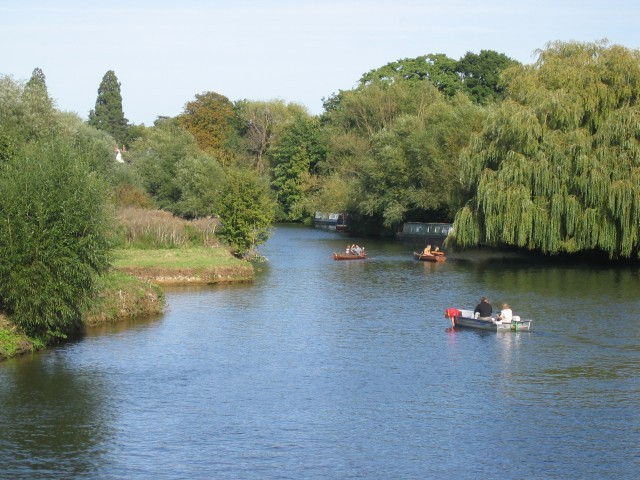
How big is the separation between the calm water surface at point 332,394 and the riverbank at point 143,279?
992 mm

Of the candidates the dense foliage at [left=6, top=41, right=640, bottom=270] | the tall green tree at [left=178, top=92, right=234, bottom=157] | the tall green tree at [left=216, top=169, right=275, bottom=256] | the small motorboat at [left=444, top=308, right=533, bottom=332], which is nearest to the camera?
the small motorboat at [left=444, top=308, right=533, bottom=332]

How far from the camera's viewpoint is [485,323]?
129ft

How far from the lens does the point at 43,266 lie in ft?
108

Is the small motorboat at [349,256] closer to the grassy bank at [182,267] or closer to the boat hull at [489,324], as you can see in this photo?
the grassy bank at [182,267]

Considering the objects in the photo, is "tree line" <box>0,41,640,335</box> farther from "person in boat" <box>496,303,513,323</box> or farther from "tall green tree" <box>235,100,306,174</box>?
"person in boat" <box>496,303,513,323</box>

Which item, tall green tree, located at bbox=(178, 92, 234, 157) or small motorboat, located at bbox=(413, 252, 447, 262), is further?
tall green tree, located at bbox=(178, 92, 234, 157)

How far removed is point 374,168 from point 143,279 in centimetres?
5202

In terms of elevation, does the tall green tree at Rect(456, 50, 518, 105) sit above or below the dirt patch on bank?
above

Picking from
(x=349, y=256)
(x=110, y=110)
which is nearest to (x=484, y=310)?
(x=349, y=256)

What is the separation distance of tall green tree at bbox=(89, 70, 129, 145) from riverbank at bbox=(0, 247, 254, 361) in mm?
113681

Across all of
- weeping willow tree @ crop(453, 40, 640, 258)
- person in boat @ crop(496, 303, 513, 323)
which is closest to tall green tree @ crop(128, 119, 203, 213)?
weeping willow tree @ crop(453, 40, 640, 258)

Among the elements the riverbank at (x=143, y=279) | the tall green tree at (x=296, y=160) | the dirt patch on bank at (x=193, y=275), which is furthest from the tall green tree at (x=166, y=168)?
the dirt patch on bank at (x=193, y=275)

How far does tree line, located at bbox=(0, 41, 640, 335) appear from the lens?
34.2 m

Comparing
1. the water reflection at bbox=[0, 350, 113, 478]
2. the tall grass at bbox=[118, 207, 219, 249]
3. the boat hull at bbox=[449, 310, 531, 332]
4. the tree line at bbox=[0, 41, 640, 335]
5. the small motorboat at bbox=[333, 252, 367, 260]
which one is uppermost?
the tree line at bbox=[0, 41, 640, 335]
